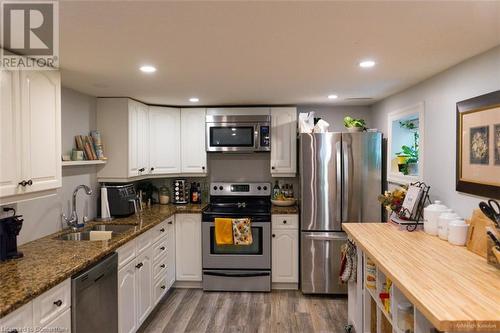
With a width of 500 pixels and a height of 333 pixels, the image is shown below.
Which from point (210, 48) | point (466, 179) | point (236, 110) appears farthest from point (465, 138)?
point (236, 110)

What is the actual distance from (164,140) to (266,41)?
2.58 m

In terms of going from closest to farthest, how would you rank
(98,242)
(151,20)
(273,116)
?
(151,20) < (98,242) < (273,116)

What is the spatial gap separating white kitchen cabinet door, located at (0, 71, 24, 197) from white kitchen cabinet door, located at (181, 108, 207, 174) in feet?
7.74

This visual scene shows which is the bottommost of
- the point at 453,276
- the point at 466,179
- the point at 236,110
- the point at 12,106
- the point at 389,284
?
the point at 389,284

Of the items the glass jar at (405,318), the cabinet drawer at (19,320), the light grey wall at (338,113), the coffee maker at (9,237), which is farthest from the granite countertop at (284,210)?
the cabinet drawer at (19,320)

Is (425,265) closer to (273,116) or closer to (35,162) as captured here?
(35,162)

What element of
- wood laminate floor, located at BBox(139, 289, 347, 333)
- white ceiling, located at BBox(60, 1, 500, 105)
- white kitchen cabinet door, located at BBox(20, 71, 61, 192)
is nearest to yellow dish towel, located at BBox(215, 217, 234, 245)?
wood laminate floor, located at BBox(139, 289, 347, 333)

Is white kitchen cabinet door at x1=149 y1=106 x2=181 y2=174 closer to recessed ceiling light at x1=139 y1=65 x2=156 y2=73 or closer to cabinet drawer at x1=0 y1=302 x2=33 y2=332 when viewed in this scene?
recessed ceiling light at x1=139 y1=65 x2=156 y2=73

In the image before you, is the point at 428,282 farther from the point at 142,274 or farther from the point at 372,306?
the point at 142,274

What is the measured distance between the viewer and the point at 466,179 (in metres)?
2.17

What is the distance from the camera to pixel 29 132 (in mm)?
1996

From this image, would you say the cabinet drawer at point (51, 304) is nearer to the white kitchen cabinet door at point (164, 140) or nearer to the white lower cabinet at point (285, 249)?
the white kitchen cabinet door at point (164, 140)

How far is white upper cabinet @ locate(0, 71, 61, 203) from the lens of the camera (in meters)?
1.82

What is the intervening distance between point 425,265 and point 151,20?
183cm
